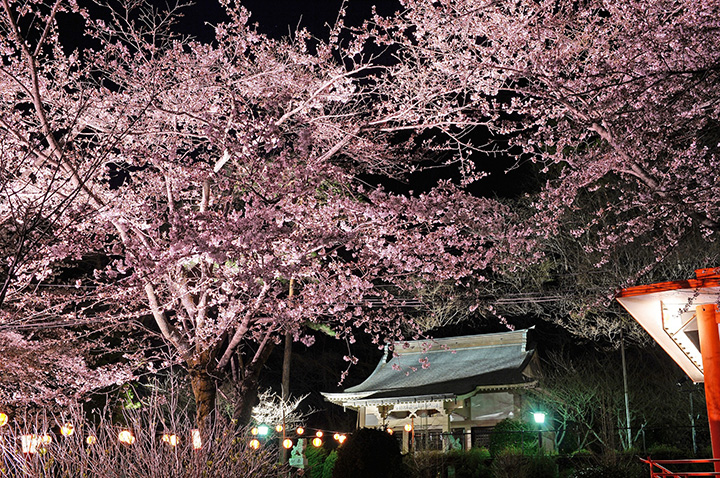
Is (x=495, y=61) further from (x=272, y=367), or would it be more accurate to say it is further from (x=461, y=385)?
(x=272, y=367)

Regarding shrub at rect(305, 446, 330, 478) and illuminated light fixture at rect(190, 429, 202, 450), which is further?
shrub at rect(305, 446, 330, 478)

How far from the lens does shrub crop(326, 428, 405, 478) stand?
11766 mm

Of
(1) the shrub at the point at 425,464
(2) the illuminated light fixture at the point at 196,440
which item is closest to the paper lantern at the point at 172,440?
(2) the illuminated light fixture at the point at 196,440

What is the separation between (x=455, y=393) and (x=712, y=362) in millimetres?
12207

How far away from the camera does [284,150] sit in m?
9.90

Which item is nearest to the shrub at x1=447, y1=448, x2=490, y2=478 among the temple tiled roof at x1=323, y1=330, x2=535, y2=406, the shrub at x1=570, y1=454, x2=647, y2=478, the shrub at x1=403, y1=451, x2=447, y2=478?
the shrub at x1=403, y1=451, x2=447, y2=478

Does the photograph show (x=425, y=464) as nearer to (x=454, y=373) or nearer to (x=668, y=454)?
(x=668, y=454)

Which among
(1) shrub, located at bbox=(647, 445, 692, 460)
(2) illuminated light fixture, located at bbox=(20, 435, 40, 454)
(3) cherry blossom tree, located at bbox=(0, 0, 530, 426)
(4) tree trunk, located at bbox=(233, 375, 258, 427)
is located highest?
(3) cherry blossom tree, located at bbox=(0, 0, 530, 426)

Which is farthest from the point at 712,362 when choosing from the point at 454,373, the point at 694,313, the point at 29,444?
the point at 454,373

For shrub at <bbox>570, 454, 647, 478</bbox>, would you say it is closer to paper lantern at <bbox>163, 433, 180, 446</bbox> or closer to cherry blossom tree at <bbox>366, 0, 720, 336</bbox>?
cherry blossom tree at <bbox>366, 0, 720, 336</bbox>

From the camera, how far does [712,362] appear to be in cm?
854

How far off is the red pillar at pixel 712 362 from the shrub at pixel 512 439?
8434 mm

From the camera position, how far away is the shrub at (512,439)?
56.0 ft

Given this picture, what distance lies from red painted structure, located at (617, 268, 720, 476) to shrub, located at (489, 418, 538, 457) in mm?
7980
